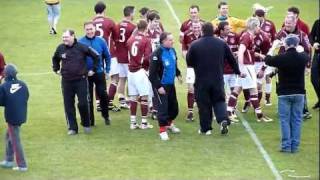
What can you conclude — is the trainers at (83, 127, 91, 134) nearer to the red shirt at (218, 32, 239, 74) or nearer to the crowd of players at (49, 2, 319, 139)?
the crowd of players at (49, 2, 319, 139)

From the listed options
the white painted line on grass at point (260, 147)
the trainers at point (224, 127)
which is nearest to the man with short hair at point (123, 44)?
the white painted line on grass at point (260, 147)

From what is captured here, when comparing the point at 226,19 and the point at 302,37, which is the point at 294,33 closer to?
the point at 302,37

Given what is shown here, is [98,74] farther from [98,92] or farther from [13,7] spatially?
[13,7]

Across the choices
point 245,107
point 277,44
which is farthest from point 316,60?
point 277,44

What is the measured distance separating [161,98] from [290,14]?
3.14 metres

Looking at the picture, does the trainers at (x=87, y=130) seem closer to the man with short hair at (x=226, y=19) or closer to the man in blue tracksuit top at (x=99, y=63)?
the man in blue tracksuit top at (x=99, y=63)

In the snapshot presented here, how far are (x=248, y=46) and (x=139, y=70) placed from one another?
7.12 ft

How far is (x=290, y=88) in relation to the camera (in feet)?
41.2

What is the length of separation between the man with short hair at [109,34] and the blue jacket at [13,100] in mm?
3743

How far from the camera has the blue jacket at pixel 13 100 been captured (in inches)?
459

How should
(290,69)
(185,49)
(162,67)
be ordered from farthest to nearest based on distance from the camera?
(185,49)
(162,67)
(290,69)

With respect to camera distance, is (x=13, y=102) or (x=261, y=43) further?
(x=261, y=43)

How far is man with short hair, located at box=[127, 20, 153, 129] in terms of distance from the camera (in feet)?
46.1

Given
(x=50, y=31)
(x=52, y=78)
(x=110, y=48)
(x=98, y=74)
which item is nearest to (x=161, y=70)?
(x=98, y=74)
